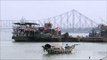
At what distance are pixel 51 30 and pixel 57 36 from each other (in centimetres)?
385

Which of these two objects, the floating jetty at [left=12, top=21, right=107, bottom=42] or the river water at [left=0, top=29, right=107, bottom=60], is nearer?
the river water at [left=0, top=29, right=107, bottom=60]

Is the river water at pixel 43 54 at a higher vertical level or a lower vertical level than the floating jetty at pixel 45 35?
lower

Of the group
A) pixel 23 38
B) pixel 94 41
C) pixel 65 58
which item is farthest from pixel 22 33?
pixel 65 58

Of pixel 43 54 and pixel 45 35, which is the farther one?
pixel 45 35

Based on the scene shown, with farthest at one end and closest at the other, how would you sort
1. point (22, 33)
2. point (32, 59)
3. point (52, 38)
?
1. point (22, 33)
2. point (52, 38)
3. point (32, 59)

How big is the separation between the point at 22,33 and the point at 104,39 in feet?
60.8

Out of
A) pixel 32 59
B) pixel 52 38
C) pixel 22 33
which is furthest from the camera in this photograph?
pixel 22 33

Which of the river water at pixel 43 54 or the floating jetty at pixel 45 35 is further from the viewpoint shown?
the floating jetty at pixel 45 35

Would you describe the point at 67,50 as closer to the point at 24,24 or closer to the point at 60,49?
the point at 60,49

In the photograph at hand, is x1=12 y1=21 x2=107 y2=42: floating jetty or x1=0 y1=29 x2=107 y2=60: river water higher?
x1=12 y1=21 x2=107 y2=42: floating jetty

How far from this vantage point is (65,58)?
39.2 meters

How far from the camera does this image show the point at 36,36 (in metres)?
83.0

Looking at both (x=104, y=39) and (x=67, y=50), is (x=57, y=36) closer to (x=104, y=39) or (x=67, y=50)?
(x=104, y=39)

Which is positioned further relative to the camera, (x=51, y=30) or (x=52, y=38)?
(x=51, y=30)
